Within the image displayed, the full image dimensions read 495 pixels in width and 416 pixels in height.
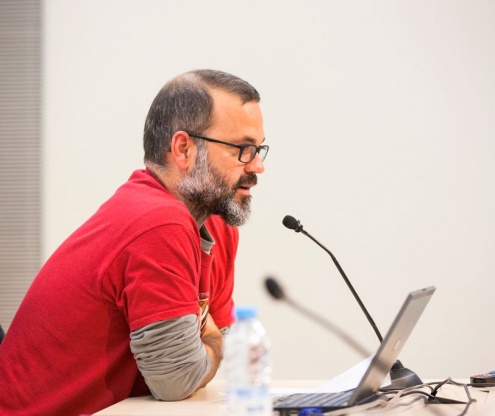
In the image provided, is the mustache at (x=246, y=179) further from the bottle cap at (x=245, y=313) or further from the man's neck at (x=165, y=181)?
the bottle cap at (x=245, y=313)

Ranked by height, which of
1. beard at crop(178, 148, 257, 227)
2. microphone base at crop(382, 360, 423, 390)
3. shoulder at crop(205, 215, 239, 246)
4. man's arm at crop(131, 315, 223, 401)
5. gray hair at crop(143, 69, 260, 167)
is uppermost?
gray hair at crop(143, 69, 260, 167)

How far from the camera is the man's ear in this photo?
1.82 metres

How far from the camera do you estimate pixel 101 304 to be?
5.37ft

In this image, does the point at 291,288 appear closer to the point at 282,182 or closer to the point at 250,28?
the point at 282,182

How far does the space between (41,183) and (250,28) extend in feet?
4.11

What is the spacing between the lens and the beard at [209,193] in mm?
1817

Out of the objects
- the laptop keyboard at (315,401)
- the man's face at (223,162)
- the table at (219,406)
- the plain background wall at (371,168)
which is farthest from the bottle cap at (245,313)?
the plain background wall at (371,168)

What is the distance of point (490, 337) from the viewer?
3.33 metres

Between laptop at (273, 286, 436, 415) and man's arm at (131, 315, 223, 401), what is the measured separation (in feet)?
0.90

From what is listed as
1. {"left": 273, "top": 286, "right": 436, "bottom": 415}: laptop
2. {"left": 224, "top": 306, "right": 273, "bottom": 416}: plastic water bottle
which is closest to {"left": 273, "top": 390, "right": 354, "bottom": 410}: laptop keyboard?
{"left": 273, "top": 286, "right": 436, "bottom": 415}: laptop

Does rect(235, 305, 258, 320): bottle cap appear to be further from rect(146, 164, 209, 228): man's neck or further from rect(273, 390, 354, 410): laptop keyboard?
rect(146, 164, 209, 228): man's neck

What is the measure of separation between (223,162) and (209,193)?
0.09 metres

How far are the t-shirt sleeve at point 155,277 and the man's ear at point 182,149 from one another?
27 centimetres

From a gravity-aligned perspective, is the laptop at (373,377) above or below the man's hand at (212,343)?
above
